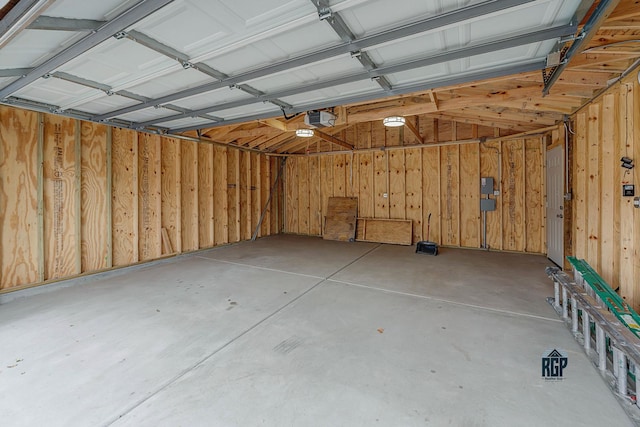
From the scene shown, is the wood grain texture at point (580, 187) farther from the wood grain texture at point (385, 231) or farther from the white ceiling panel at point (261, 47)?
the wood grain texture at point (385, 231)

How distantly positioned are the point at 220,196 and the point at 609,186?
667 cm

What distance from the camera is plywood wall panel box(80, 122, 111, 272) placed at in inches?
165

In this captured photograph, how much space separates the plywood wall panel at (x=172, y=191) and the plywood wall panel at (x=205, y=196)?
1.76 ft

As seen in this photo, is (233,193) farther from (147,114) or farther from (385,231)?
(385,231)

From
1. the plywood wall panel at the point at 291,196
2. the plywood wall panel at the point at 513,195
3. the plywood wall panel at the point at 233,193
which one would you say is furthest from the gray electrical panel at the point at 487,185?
the plywood wall panel at the point at 233,193

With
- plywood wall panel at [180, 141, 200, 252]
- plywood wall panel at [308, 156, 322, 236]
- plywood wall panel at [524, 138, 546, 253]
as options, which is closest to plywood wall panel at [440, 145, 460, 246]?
plywood wall panel at [524, 138, 546, 253]

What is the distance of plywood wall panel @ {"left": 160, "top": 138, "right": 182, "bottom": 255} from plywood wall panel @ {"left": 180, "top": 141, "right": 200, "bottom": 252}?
0.14 meters

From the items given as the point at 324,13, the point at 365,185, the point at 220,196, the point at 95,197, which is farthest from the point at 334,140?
the point at 324,13

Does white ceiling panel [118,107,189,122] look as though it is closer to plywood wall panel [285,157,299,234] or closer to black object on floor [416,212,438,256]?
plywood wall panel [285,157,299,234]

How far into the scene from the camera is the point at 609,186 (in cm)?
298

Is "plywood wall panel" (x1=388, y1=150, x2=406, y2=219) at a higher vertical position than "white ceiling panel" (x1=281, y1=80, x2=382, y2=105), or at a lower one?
lower

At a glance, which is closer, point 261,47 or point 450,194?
point 261,47

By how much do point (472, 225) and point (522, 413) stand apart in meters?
5.25

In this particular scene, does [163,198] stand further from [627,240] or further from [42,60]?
[627,240]
